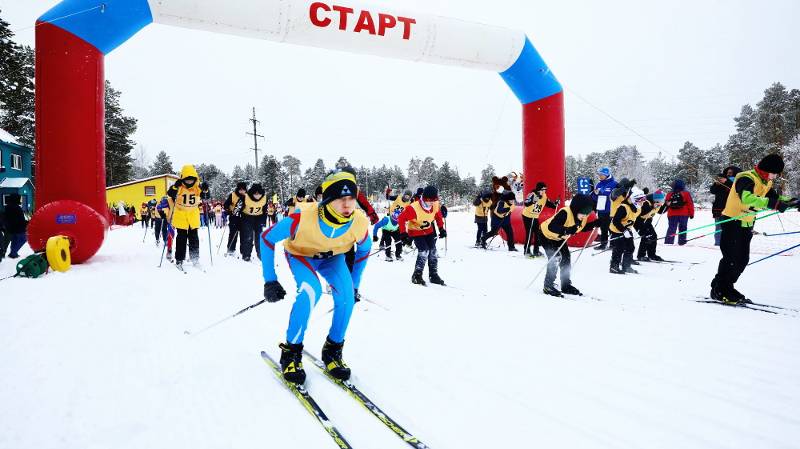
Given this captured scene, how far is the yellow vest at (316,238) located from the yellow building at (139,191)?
45616 mm

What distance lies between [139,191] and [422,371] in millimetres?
48790

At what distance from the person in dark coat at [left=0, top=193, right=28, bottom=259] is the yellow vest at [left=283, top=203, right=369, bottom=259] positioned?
29.3 ft

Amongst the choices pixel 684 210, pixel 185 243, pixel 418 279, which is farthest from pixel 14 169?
pixel 684 210

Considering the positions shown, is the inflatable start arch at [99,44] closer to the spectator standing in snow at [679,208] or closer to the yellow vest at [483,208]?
the yellow vest at [483,208]

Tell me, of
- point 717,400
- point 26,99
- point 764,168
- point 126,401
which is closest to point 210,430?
point 126,401

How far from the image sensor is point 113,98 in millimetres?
48969

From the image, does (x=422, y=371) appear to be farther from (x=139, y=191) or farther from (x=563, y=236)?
(x=139, y=191)

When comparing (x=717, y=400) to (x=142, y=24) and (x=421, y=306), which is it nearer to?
(x=421, y=306)

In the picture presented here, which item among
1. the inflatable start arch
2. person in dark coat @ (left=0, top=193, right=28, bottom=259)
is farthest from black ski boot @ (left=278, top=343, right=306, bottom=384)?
person in dark coat @ (left=0, top=193, right=28, bottom=259)

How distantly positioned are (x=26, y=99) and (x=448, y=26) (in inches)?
1627

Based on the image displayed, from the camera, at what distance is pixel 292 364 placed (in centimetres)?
296

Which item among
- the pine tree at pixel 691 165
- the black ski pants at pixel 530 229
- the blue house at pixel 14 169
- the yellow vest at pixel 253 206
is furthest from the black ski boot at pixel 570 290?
the pine tree at pixel 691 165

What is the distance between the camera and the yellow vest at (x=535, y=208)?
10183mm

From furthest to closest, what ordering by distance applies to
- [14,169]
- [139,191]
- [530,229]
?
[139,191], [14,169], [530,229]
